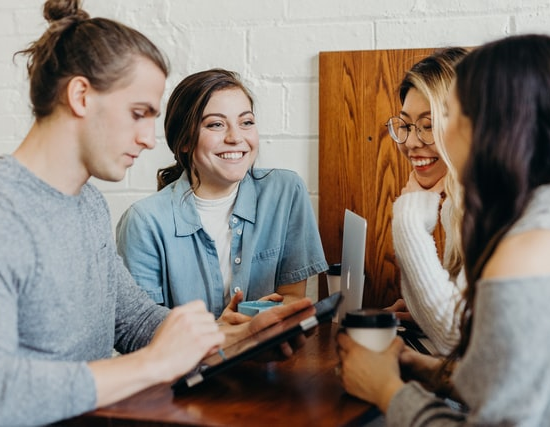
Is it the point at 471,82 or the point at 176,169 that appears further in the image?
the point at 176,169

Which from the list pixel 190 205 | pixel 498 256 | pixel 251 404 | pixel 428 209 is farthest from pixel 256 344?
pixel 190 205

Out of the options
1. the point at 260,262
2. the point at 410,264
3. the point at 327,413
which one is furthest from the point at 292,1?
the point at 327,413

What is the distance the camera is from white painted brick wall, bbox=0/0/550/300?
6.05 feet

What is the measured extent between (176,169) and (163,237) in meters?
0.25

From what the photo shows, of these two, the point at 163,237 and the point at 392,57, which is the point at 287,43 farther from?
the point at 163,237

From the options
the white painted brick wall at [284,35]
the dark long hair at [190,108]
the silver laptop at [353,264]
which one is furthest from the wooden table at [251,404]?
the white painted brick wall at [284,35]

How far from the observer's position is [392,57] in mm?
1870

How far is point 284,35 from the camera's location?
1.93 meters

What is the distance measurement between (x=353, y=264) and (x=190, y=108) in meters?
0.63

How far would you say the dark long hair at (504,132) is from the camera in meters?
0.89

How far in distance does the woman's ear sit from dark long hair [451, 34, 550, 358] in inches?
21.8

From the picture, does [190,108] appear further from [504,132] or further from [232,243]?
[504,132]

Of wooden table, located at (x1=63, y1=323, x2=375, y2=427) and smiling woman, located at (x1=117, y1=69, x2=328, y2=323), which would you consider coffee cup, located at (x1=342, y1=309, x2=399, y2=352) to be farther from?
smiling woman, located at (x1=117, y1=69, x2=328, y2=323)

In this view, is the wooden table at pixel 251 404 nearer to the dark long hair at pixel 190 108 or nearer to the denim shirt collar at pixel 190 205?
the denim shirt collar at pixel 190 205
